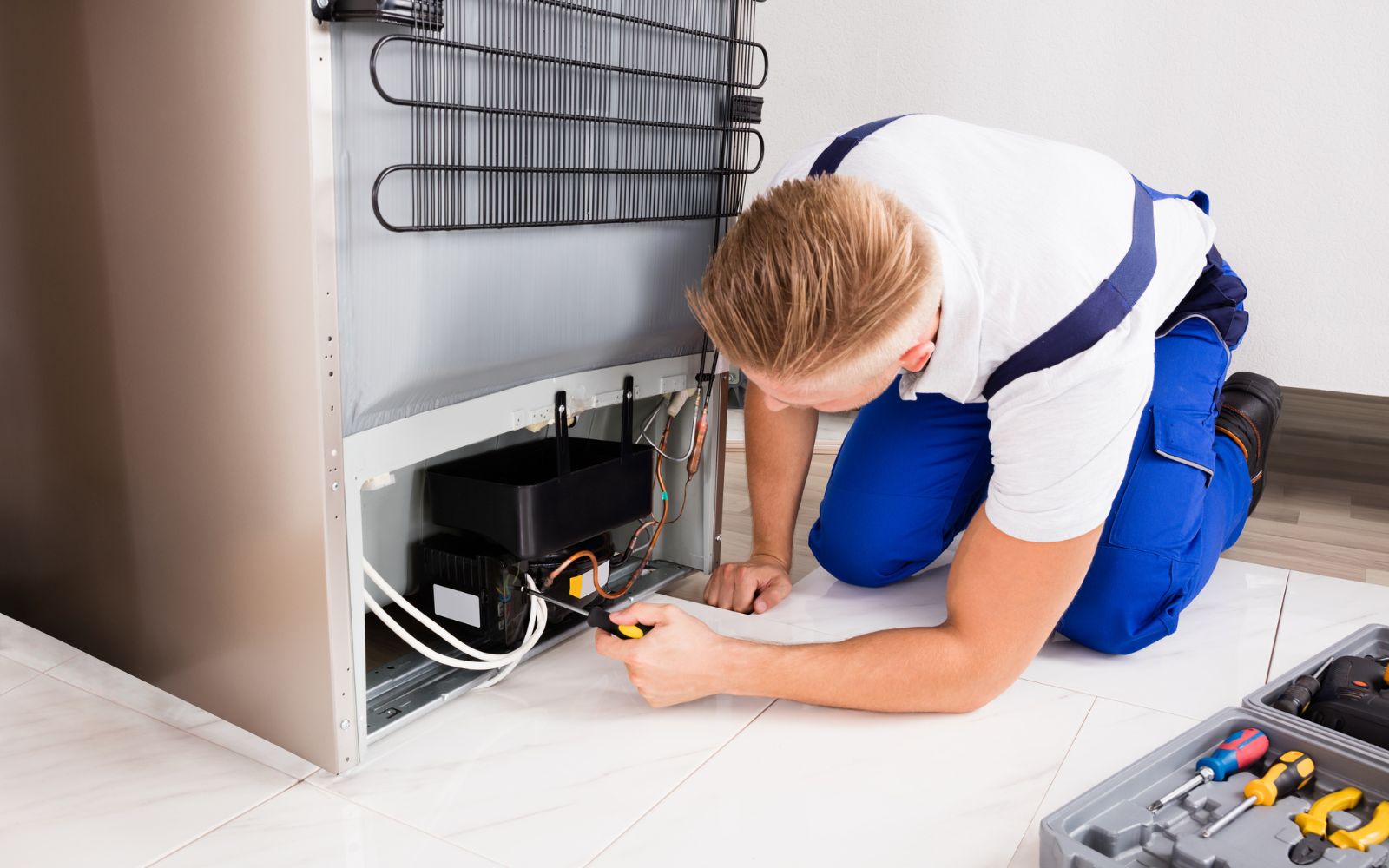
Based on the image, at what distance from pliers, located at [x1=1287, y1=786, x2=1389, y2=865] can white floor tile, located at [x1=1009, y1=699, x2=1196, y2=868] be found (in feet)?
0.62

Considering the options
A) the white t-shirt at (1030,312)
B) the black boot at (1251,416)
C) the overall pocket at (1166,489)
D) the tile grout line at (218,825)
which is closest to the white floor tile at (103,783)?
the tile grout line at (218,825)

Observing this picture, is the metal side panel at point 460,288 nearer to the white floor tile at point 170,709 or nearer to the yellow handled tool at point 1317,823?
the white floor tile at point 170,709

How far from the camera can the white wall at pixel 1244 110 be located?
1.71 m

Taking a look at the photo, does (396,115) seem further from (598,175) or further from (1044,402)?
(1044,402)

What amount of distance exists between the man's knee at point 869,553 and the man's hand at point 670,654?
17.1 inches

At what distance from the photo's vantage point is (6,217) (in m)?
1.12

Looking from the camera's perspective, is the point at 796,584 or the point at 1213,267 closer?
the point at 1213,267

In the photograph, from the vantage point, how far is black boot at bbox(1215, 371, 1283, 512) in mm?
1603

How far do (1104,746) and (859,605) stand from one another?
0.43 meters

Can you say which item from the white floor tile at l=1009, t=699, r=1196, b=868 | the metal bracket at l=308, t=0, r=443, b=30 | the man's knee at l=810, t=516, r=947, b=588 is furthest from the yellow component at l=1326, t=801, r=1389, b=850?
the metal bracket at l=308, t=0, r=443, b=30

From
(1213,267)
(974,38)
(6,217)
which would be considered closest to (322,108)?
(6,217)

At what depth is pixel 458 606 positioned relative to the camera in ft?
4.17

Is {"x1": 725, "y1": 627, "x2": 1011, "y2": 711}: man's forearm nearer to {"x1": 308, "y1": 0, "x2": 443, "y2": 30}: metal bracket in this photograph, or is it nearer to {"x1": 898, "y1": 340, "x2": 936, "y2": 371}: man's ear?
{"x1": 898, "y1": 340, "x2": 936, "y2": 371}: man's ear

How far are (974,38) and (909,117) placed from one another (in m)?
0.88
